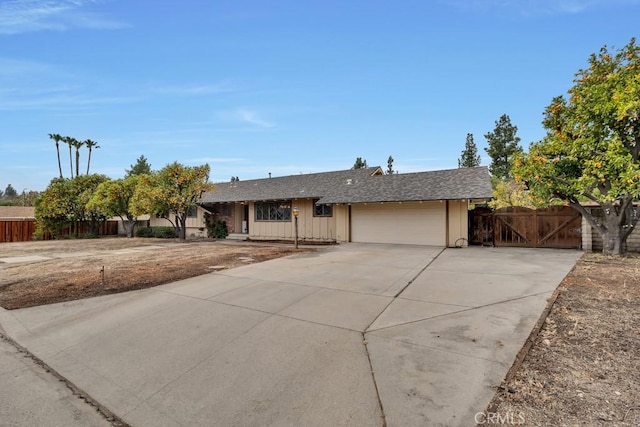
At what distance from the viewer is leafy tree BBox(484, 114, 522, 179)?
3275cm

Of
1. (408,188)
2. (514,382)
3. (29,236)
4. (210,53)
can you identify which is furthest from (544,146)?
(29,236)

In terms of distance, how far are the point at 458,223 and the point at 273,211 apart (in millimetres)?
10834

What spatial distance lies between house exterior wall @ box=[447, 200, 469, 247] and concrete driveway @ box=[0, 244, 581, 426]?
651 cm

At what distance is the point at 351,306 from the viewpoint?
5145 mm

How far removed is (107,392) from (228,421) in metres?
1.49

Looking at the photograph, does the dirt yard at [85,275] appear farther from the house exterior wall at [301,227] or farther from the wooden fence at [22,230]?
the wooden fence at [22,230]

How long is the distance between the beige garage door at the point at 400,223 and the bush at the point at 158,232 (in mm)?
14112

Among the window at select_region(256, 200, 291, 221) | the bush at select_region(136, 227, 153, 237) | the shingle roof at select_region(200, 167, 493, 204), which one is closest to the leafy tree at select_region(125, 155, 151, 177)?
the bush at select_region(136, 227, 153, 237)

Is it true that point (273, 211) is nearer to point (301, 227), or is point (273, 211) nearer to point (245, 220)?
point (301, 227)

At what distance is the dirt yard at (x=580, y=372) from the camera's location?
2.28 m

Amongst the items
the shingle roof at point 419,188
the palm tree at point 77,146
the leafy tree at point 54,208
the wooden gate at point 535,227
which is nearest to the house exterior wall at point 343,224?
the shingle roof at point 419,188

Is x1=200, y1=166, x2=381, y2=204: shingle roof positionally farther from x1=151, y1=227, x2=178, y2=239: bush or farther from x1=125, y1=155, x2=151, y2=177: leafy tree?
x1=125, y1=155, x2=151, y2=177: leafy tree

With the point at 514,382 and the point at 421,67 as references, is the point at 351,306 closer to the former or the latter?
the point at 514,382

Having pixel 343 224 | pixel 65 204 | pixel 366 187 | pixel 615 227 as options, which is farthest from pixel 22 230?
pixel 615 227
